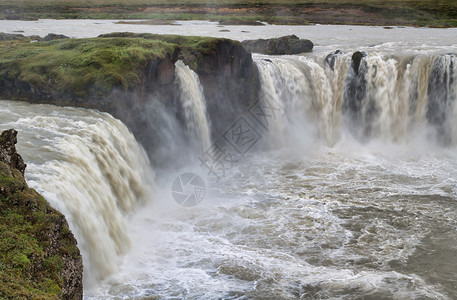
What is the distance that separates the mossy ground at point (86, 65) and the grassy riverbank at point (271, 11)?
3668 centimetres

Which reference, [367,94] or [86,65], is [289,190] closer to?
[86,65]

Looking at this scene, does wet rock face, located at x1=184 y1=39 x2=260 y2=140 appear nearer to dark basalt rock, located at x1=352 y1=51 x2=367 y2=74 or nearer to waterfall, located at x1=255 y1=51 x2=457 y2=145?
waterfall, located at x1=255 y1=51 x2=457 y2=145

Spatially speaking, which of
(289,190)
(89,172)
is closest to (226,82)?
(289,190)

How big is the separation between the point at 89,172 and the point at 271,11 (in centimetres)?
5622

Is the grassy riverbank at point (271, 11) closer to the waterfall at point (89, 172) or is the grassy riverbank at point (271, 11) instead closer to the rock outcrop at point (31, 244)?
the waterfall at point (89, 172)

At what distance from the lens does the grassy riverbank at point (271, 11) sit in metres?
57.1

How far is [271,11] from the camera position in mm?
65938

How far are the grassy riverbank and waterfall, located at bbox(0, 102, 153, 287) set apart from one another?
4161 cm

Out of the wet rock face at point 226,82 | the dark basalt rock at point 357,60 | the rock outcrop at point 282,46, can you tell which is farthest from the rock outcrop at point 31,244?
the rock outcrop at point 282,46

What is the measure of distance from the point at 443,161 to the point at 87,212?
56.0ft

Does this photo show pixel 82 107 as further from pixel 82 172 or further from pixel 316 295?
pixel 316 295

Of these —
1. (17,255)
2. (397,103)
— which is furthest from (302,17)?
(17,255)

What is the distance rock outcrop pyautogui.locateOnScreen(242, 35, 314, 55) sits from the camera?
32.0 meters

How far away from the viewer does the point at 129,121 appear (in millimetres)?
18438
